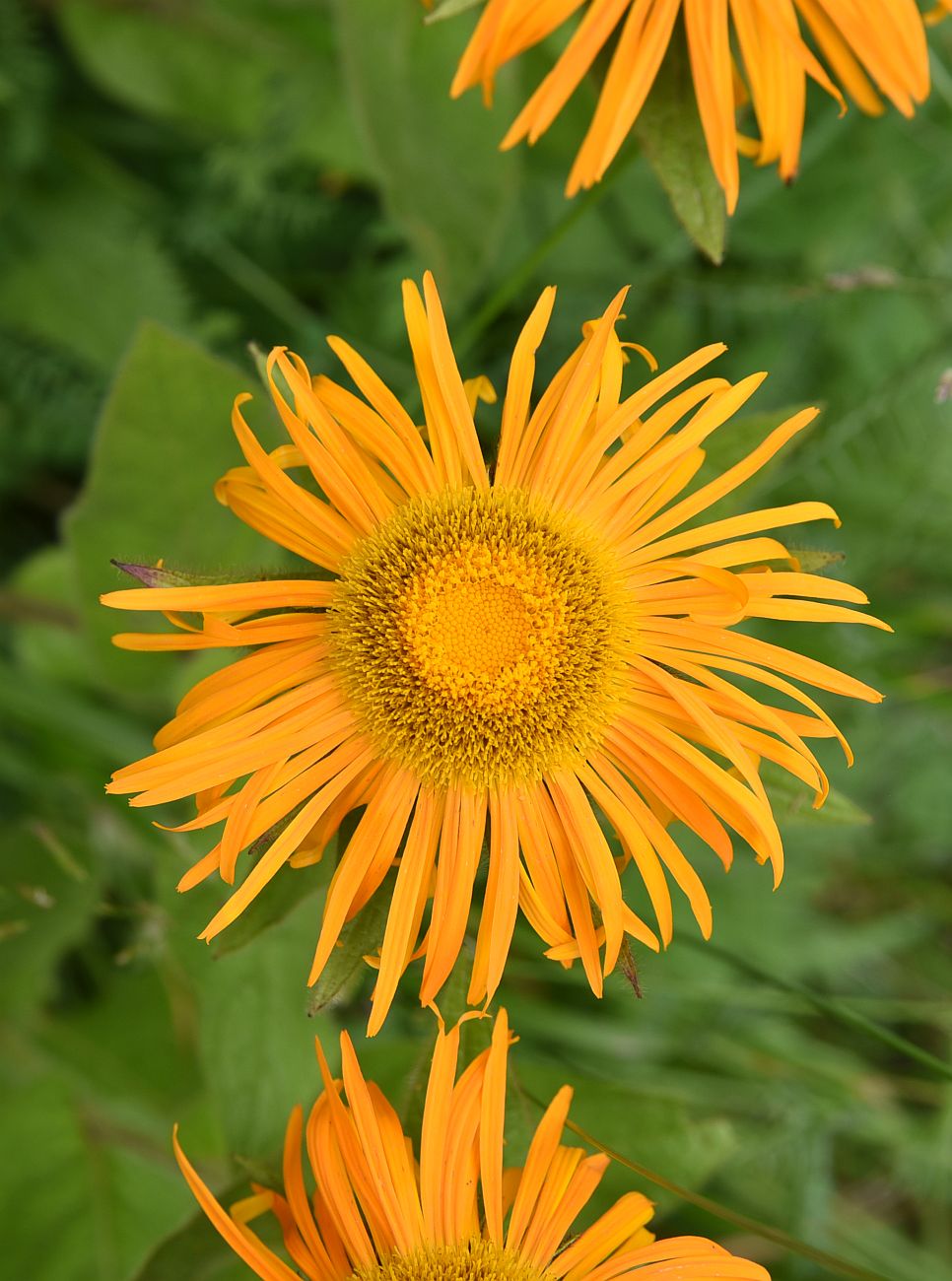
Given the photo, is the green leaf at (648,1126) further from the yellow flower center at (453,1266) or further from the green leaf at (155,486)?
the green leaf at (155,486)

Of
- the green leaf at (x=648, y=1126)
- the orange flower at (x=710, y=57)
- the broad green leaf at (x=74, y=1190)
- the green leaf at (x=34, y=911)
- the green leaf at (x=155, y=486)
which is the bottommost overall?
the broad green leaf at (x=74, y=1190)

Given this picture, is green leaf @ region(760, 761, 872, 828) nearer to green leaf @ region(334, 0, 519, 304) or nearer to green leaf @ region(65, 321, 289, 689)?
green leaf @ region(65, 321, 289, 689)

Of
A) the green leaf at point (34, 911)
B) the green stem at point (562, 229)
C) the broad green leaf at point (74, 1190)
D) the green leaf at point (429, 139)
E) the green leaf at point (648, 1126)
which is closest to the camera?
the green stem at point (562, 229)

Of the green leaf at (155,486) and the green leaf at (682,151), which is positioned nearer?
the green leaf at (682,151)

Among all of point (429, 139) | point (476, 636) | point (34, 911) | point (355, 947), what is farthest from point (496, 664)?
point (34, 911)

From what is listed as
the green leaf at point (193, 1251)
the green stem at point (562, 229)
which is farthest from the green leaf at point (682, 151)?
the green leaf at point (193, 1251)

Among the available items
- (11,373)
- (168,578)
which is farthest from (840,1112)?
→ (11,373)

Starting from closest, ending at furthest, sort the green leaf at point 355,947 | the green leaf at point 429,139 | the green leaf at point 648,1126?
the green leaf at point 355,947 → the green leaf at point 648,1126 → the green leaf at point 429,139

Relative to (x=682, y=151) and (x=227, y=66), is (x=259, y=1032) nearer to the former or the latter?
(x=682, y=151)
